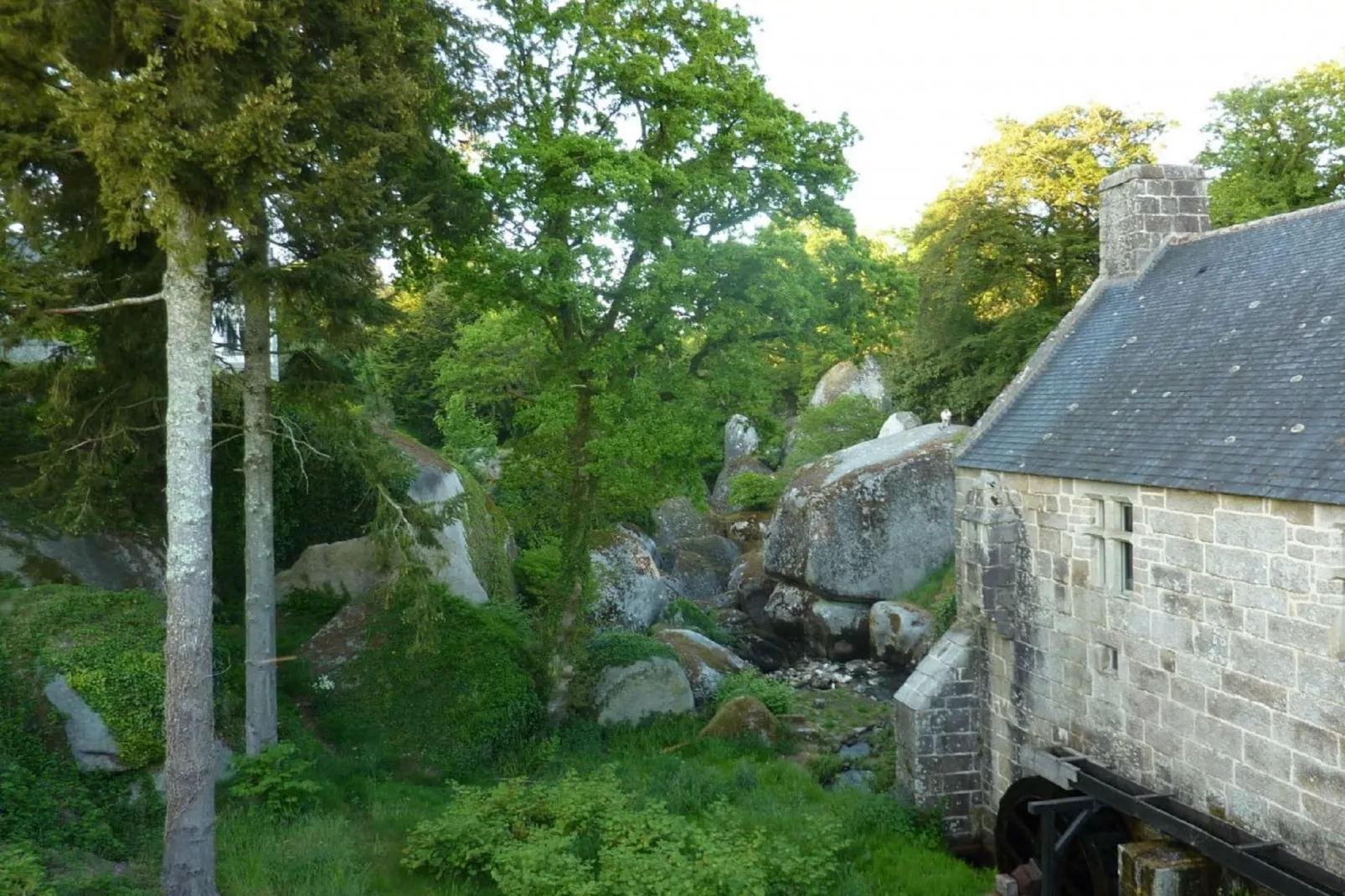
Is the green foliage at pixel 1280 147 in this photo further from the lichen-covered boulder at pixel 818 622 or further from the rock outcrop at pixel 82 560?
the rock outcrop at pixel 82 560

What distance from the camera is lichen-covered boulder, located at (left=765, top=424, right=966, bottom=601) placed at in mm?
21938

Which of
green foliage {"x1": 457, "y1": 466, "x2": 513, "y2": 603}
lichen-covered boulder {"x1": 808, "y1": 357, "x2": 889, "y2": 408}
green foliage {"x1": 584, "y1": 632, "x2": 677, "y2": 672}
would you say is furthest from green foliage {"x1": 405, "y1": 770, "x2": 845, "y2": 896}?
lichen-covered boulder {"x1": 808, "y1": 357, "x2": 889, "y2": 408}

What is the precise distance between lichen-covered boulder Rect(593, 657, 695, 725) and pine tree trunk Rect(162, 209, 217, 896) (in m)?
7.61

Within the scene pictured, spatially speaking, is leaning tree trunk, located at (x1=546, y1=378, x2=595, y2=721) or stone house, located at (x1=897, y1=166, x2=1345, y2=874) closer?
stone house, located at (x1=897, y1=166, x2=1345, y2=874)

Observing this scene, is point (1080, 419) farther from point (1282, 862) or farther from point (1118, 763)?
point (1282, 862)

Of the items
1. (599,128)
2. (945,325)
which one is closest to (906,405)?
(945,325)

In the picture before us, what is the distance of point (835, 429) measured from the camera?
99.1 ft

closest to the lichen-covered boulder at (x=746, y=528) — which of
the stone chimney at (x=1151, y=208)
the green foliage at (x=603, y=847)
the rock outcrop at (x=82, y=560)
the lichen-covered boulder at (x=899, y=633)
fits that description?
the lichen-covered boulder at (x=899, y=633)

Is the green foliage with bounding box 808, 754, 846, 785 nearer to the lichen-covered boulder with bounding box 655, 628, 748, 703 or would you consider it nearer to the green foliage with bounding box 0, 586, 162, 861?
the lichen-covered boulder with bounding box 655, 628, 748, 703

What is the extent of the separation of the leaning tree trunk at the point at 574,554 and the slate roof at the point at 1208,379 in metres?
5.73

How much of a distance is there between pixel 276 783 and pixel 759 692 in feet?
30.0

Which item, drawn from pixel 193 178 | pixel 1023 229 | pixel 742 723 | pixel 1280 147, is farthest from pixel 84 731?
pixel 1280 147

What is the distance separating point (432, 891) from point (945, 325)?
21.5m

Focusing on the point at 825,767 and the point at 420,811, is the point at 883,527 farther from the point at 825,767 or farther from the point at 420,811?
the point at 420,811
